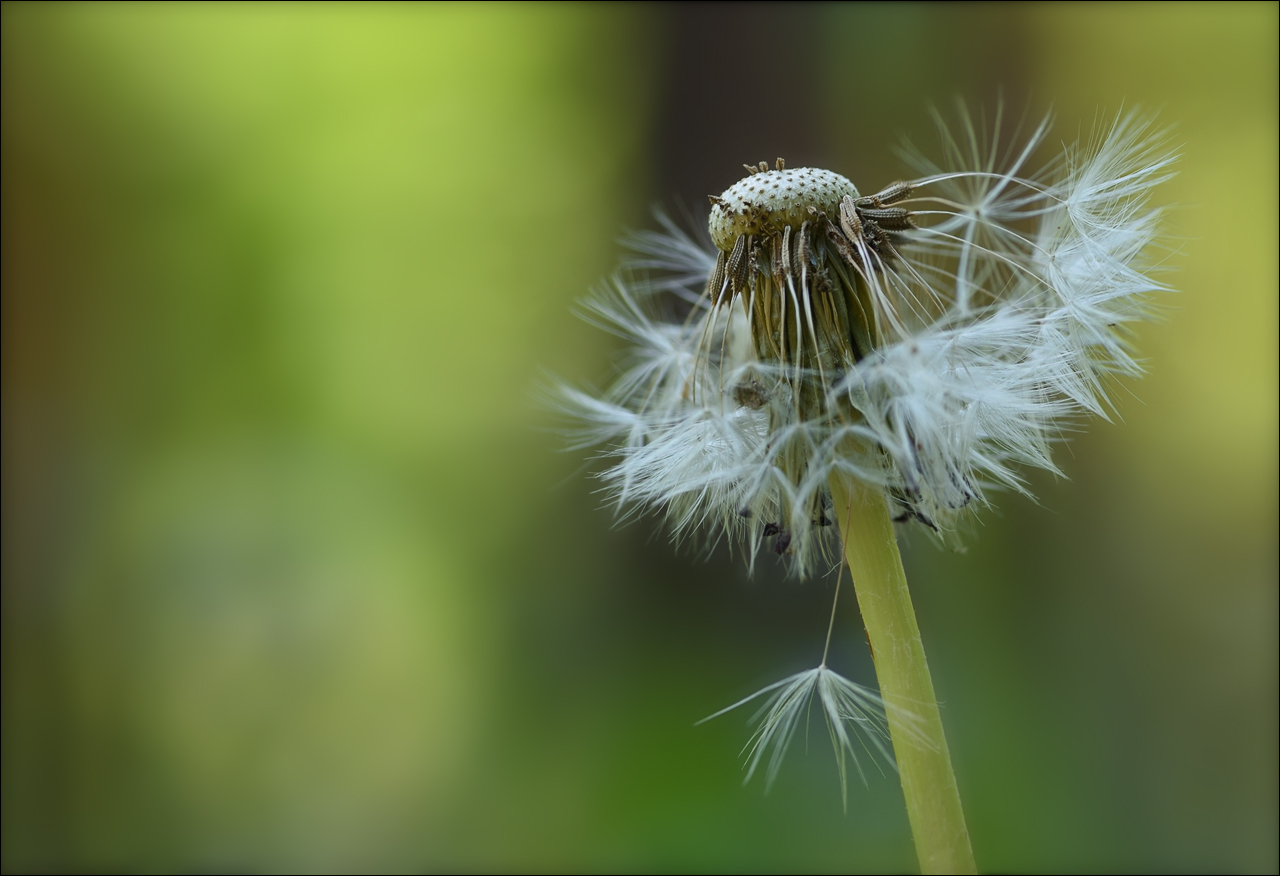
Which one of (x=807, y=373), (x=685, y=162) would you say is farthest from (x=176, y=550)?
(x=807, y=373)

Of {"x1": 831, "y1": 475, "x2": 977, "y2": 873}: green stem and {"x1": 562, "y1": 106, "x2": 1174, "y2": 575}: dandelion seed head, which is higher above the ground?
{"x1": 562, "y1": 106, "x2": 1174, "y2": 575}: dandelion seed head

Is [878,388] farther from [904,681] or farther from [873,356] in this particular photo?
[904,681]

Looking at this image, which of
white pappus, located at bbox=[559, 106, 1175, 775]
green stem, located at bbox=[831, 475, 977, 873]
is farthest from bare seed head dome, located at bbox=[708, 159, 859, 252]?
green stem, located at bbox=[831, 475, 977, 873]

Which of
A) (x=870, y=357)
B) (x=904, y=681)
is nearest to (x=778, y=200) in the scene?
(x=870, y=357)

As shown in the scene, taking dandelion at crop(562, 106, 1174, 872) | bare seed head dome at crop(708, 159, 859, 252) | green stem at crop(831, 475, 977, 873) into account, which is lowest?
green stem at crop(831, 475, 977, 873)

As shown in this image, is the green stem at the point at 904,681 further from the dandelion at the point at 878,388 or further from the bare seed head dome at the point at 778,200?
the bare seed head dome at the point at 778,200

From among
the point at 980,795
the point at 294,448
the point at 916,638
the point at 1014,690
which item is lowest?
the point at 980,795

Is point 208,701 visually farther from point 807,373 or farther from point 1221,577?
point 1221,577

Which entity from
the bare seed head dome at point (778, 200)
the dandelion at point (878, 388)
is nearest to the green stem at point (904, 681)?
the dandelion at point (878, 388)

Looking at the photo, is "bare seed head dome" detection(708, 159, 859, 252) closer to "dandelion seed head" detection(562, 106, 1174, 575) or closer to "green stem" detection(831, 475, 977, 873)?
"dandelion seed head" detection(562, 106, 1174, 575)
